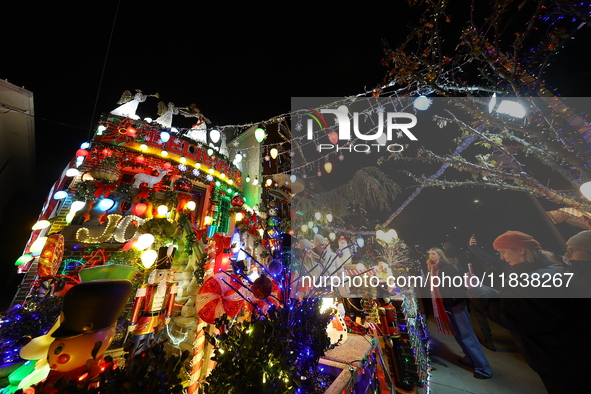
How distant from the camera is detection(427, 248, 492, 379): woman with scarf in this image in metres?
5.13

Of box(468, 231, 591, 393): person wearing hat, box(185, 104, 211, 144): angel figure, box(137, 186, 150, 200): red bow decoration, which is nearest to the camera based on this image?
box(468, 231, 591, 393): person wearing hat

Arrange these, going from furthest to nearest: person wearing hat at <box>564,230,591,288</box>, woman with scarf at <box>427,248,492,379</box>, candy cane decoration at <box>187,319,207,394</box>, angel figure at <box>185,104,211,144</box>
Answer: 1. angel figure at <box>185,104,211,144</box>
2. woman with scarf at <box>427,248,492,379</box>
3. candy cane decoration at <box>187,319,207,394</box>
4. person wearing hat at <box>564,230,591,288</box>

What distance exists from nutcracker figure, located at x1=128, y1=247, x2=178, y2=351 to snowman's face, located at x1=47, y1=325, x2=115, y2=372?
2585 millimetres

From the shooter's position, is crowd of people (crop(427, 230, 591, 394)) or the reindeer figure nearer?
crowd of people (crop(427, 230, 591, 394))

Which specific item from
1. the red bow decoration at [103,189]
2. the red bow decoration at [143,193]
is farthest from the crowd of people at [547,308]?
the red bow decoration at [103,189]

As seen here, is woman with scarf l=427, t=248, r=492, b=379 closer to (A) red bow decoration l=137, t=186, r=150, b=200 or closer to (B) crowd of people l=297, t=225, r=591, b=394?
(B) crowd of people l=297, t=225, r=591, b=394

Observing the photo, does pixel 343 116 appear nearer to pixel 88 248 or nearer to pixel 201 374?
pixel 201 374

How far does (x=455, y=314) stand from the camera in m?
5.57

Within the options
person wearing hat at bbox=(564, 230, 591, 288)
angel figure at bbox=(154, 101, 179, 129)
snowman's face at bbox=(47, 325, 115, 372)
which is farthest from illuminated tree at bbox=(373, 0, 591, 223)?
angel figure at bbox=(154, 101, 179, 129)

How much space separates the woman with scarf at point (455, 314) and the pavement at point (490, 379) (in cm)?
29

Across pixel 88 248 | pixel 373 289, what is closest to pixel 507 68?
pixel 373 289

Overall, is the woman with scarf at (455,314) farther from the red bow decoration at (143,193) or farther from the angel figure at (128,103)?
the angel figure at (128,103)

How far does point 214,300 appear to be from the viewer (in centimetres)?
403

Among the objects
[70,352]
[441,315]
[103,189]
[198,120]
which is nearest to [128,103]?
[198,120]
